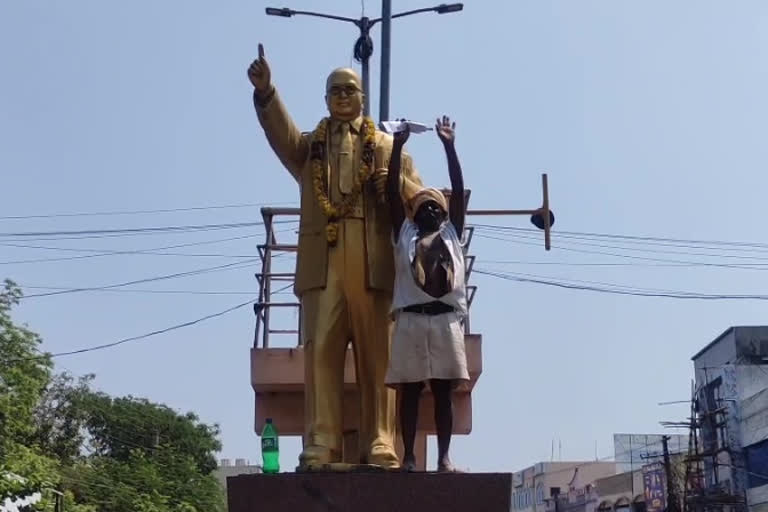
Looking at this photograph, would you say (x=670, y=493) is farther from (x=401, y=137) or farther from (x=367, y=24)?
(x=401, y=137)

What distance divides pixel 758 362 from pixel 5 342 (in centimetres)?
1939

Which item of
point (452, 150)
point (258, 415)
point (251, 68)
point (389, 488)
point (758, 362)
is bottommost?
point (389, 488)

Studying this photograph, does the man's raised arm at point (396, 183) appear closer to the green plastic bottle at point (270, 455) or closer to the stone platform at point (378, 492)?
the stone platform at point (378, 492)

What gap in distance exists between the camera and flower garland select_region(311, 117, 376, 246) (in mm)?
6324

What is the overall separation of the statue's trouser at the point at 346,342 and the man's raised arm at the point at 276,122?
A: 1.88 ft

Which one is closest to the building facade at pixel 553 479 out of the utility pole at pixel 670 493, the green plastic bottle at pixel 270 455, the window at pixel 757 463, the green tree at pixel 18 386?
the utility pole at pixel 670 493

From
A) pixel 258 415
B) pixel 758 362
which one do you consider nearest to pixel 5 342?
pixel 258 415

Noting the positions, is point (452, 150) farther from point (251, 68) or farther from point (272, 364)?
point (272, 364)

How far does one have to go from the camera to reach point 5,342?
17.7 metres

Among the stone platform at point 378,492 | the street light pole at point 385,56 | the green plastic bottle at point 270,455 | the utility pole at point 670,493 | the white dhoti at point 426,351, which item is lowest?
the stone platform at point 378,492

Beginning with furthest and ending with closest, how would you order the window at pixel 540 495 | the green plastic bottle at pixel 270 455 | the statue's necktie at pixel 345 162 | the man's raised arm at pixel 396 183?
1. the window at pixel 540 495
2. the green plastic bottle at pixel 270 455
3. the statue's necktie at pixel 345 162
4. the man's raised arm at pixel 396 183

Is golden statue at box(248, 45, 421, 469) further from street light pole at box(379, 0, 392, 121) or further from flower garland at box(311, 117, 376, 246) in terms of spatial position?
street light pole at box(379, 0, 392, 121)

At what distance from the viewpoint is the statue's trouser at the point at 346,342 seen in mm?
6113

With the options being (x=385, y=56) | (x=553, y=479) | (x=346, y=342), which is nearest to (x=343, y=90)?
(x=346, y=342)
